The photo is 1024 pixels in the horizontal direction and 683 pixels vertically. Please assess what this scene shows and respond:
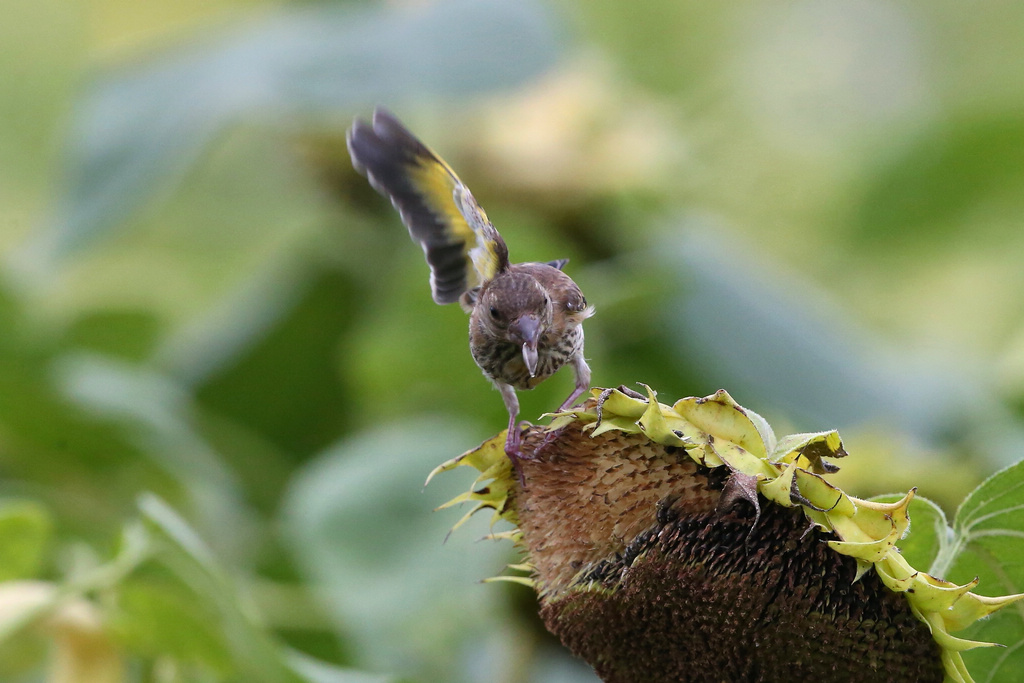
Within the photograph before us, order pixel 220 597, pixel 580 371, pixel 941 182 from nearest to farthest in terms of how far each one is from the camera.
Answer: pixel 580 371 → pixel 220 597 → pixel 941 182

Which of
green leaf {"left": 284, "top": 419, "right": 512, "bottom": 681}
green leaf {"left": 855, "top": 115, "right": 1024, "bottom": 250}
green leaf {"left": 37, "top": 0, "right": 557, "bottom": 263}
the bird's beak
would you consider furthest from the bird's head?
green leaf {"left": 855, "top": 115, "right": 1024, "bottom": 250}

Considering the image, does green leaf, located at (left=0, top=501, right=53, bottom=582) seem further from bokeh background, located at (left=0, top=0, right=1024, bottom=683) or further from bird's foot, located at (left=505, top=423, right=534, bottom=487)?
bird's foot, located at (left=505, top=423, right=534, bottom=487)

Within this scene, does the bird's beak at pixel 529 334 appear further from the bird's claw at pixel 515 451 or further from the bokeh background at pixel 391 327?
the bokeh background at pixel 391 327

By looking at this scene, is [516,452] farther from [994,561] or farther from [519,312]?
[994,561]

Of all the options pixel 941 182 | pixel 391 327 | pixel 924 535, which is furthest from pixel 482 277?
pixel 941 182

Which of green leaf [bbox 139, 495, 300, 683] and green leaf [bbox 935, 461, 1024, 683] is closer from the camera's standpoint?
green leaf [bbox 935, 461, 1024, 683]

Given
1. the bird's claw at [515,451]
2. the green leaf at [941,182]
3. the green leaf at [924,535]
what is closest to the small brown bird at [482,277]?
the bird's claw at [515,451]
